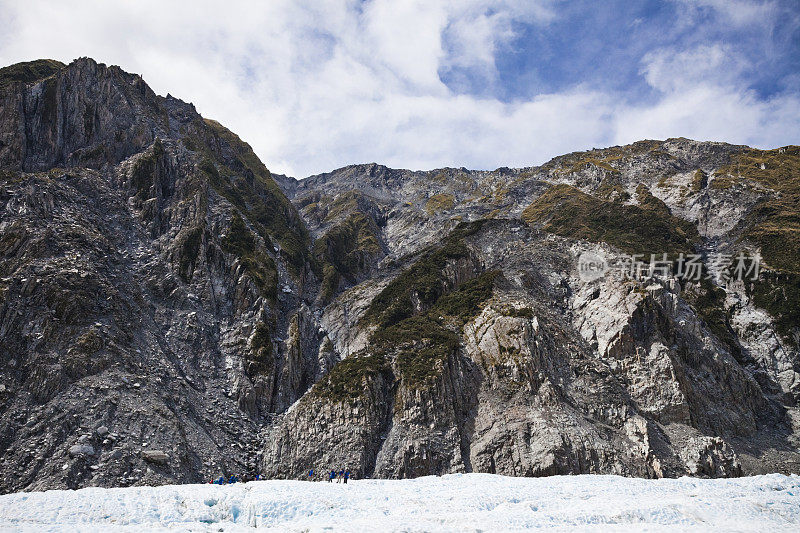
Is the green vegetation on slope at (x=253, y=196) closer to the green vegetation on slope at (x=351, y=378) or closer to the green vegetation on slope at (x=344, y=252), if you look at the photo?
the green vegetation on slope at (x=344, y=252)

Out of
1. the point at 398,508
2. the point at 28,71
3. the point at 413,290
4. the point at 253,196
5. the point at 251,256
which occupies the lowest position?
the point at 398,508

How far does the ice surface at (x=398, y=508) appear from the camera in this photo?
19.1 metres

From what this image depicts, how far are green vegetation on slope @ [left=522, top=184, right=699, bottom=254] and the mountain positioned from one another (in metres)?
1.33

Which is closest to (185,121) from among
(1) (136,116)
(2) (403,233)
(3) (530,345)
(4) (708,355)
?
(1) (136,116)

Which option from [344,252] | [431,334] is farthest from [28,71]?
[431,334]

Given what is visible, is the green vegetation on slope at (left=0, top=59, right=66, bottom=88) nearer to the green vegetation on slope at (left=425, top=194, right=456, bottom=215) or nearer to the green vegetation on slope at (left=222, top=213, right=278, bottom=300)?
the green vegetation on slope at (left=222, top=213, right=278, bottom=300)

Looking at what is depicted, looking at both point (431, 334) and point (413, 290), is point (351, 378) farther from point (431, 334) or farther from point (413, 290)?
point (413, 290)

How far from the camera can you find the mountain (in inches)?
1586

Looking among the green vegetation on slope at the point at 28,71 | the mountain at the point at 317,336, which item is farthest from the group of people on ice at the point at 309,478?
the green vegetation on slope at the point at 28,71

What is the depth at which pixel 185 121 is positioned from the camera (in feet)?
353

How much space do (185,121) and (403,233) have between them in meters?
72.1

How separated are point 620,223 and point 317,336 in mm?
78347

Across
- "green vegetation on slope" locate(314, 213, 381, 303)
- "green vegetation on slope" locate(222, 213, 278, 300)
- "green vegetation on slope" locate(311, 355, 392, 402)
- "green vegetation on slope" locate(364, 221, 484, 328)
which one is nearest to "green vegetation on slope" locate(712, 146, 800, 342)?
"green vegetation on slope" locate(364, 221, 484, 328)

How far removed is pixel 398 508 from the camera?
75.9 ft
